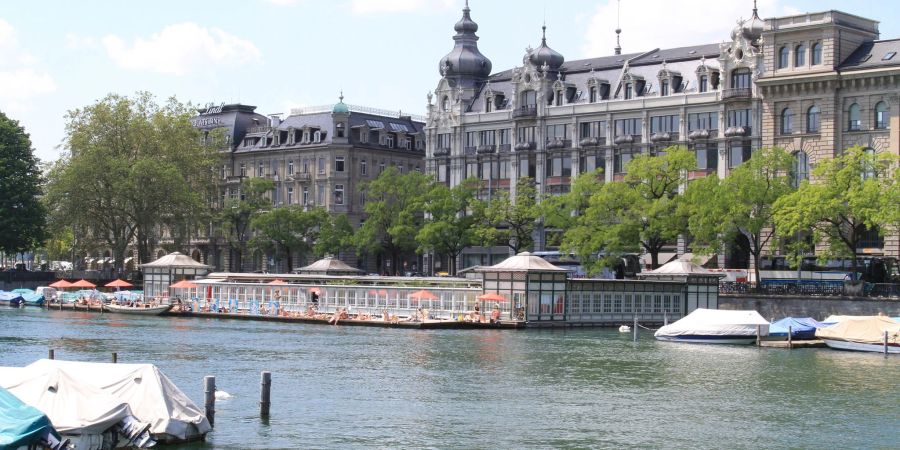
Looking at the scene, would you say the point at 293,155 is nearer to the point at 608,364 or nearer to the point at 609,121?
the point at 609,121

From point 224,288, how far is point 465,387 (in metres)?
59.4

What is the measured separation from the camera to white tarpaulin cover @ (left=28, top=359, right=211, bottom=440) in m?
41.3

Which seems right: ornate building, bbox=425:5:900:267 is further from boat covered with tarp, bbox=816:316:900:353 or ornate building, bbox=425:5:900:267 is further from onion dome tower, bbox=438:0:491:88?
boat covered with tarp, bbox=816:316:900:353

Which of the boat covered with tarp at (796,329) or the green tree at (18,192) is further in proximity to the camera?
the green tree at (18,192)

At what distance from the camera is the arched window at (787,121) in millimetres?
122731

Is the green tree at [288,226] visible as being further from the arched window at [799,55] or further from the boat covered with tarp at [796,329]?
the boat covered with tarp at [796,329]

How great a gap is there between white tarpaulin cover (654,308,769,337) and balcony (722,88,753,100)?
4167 centimetres

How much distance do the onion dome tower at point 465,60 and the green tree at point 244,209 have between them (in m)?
24.3

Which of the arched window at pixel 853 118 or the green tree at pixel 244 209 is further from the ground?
the arched window at pixel 853 118

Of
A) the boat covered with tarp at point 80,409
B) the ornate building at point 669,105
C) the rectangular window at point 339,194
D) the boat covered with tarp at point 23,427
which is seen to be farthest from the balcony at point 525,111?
the boat covered with tarp at point 23,427

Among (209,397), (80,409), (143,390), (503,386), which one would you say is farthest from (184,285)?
(80,409)

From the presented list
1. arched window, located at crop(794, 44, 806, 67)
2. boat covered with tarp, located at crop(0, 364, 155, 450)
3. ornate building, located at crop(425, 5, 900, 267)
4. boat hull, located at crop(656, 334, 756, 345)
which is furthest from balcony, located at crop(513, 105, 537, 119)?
boat covered with tarp, located at crop(0, 364, 155, 450)

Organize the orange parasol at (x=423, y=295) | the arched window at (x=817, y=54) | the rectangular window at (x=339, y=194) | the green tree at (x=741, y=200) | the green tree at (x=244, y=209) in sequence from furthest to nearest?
the rectangular window at (x=339, y=194) < the green tree at (x=244, y=209) < the arched window at (x=817, y=54) < the green tree at (x=741, y=200) < the orange parasol at (x=423, y=295)

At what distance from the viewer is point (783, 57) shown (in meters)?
122
